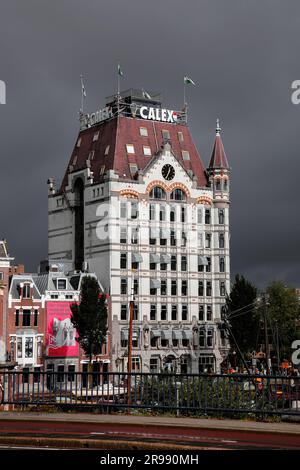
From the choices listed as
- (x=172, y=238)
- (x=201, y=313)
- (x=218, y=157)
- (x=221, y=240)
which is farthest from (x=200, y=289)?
(x=218, y=157)

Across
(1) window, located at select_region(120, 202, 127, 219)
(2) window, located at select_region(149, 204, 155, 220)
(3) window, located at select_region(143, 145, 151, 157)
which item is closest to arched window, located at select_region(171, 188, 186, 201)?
(2) window, located at select_region(149, 204, 155, 220)

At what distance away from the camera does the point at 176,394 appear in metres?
24.2

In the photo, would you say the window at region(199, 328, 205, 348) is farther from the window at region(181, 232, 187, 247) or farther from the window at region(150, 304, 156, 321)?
the window at region(181, 232, 187, 247)

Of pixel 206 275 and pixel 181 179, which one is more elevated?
pixel 181 179

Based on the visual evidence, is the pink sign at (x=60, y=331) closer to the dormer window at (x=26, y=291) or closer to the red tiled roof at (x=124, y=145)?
the dormer window at (x=26, y=291)

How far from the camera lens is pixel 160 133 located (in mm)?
106750

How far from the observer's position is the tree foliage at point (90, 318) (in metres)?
86.0

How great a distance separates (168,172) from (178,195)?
3143 millimetres

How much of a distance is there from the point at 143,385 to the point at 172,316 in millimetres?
76311

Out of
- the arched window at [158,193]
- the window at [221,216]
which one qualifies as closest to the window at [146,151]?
the arched window at [158,193]

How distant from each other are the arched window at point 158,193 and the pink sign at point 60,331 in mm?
18834

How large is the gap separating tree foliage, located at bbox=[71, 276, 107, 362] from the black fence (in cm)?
5917
